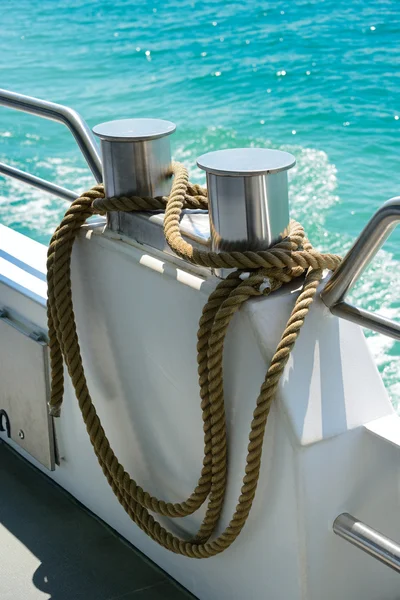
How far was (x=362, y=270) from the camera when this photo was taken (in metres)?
1.23

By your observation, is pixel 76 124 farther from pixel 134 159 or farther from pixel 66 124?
pixel 134 159

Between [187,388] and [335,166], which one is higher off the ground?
[187,388]

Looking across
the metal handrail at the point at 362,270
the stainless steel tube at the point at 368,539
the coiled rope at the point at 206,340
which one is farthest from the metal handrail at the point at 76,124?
the stainless steel tube at the point at 368,539

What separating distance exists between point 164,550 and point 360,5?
12.4 metres

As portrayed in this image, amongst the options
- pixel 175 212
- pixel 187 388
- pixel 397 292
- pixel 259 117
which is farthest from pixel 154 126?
pixel 259 117

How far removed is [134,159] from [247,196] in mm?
298

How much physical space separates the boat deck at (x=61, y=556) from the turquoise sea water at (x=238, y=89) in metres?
2.66

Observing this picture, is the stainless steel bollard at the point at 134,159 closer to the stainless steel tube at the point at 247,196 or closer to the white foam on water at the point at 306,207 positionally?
the stainless steel tube at the point at 247,196

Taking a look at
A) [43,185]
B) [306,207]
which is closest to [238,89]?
[306,207]

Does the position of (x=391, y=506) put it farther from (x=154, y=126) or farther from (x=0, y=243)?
(x=0, y=243)

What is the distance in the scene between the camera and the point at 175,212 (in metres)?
1.38

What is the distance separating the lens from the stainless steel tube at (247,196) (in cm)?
123

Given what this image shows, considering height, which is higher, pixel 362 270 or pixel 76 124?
pixel 76 124

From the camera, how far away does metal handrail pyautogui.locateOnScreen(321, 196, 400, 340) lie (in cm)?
117
